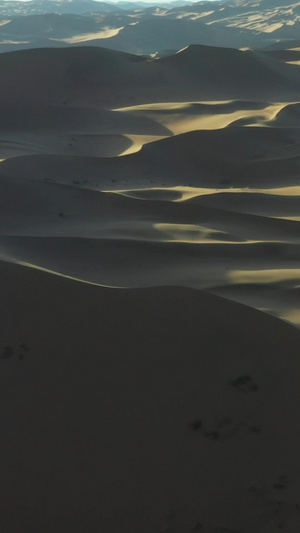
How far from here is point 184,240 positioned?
5.62 metres

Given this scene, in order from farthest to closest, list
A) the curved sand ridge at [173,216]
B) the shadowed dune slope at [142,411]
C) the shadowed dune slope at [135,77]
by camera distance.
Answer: the shadowed dune slope at [135,77] → the curved sand ridge at [173,216] → the shadowed dune slope at [142,411]

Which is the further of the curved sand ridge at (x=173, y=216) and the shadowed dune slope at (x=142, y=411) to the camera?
the curved sand ridge at (x=173, y=216)

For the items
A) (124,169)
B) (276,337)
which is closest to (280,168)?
(124,169)

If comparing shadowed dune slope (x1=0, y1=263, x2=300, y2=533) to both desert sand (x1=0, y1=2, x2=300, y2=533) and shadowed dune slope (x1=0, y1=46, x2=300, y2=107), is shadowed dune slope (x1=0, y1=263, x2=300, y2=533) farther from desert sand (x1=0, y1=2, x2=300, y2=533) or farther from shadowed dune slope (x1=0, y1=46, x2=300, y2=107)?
shadowed dune slope (x1=0, y1=46, x2=300, y2=107)

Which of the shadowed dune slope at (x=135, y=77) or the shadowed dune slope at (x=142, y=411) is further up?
the shadowed dune slope at (x=142, y=411)

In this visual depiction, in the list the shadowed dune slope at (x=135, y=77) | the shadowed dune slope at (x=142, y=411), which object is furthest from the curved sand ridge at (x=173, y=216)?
the shadowed dune slope at (x=135, y=77)

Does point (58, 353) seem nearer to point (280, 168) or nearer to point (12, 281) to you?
point (12, 281)

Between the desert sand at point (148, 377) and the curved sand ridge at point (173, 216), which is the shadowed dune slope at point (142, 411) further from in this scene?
the curved sand ridge at point (173, 216)

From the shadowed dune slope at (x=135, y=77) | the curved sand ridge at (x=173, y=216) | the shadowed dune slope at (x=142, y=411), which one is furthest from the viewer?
the shadowed dune slope at (x=135, y=77)

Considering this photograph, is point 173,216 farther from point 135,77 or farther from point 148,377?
point 135,77

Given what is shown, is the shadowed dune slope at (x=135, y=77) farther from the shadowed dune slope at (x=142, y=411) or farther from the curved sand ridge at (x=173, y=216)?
the shadowed dune slope at (x=142, y=411)

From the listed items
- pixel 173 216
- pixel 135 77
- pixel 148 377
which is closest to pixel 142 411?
pixel 148 377

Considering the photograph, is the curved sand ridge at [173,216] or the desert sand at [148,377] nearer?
the desert sand at [148,377]

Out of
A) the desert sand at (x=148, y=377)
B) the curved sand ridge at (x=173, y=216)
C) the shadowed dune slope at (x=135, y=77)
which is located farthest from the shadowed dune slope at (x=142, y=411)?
the shadowed dune slope at (x=135, y=77)
